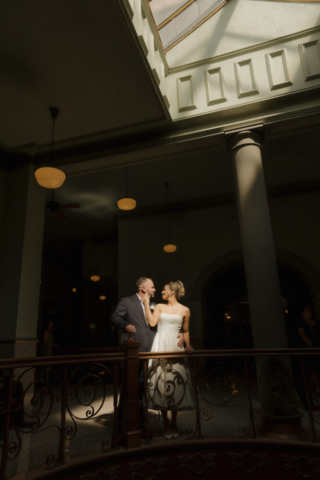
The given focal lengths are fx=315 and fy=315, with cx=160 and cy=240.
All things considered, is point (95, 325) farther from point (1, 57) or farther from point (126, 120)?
point (1, 57)

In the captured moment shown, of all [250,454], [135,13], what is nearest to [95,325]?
[250,454]

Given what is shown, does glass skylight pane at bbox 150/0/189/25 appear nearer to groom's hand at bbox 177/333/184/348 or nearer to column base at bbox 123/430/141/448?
groom's hand at bbox 177/333/184/348

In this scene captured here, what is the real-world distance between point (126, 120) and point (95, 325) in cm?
1381

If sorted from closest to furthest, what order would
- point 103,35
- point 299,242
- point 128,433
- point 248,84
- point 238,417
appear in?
point 128,433 < point 103,35 < point 238,417 < point 248,84 < point 299,242

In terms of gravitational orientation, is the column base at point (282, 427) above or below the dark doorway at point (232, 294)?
below

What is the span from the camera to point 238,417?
4828mm

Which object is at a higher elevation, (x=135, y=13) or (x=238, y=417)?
(x=135, y=13)

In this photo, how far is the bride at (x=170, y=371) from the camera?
3855 mm

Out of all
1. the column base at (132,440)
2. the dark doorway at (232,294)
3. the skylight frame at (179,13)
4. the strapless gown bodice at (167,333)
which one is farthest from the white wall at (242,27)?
the dark doorway at (232,294)

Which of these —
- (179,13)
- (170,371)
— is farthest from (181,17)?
(170,371)

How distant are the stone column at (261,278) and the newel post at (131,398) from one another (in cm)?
169

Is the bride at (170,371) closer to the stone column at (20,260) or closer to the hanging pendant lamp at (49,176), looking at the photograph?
the hanging pendant lamp at (49,176)

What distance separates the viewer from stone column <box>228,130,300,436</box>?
413cm

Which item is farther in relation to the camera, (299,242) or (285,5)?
(299,242)
